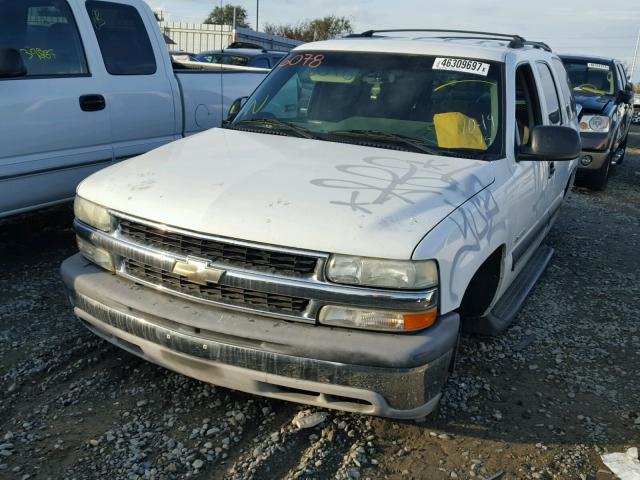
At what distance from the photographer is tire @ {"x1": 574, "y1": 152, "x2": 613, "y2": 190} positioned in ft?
29.4

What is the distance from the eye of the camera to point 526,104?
412cm

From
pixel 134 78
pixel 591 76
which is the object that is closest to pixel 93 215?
pixel 134 78

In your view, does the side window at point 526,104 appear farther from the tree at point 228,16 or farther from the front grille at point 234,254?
the tree at point 228,16

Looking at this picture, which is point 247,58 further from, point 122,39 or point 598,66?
point 122,39

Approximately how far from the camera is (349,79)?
3.92 meters

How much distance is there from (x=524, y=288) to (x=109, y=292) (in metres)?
2.82

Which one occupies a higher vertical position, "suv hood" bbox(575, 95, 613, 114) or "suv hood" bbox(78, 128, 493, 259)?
"suv hood" bbox(78, 128, 493, 259)

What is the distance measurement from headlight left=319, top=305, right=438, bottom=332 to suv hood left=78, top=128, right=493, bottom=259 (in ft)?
0.80

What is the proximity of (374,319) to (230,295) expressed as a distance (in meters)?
0.63

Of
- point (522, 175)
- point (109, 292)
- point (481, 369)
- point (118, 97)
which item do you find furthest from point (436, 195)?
point (118, 97)

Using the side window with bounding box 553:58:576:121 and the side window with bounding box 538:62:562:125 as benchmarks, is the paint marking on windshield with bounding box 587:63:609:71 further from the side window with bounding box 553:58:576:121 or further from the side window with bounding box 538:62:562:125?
the side window with bounding box 538:62:562:125

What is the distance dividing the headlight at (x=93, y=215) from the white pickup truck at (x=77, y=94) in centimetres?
141

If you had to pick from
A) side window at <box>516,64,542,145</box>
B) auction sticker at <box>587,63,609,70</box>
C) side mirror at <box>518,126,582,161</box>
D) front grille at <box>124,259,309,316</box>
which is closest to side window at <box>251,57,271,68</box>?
auction sticker at <box>587,63,609,70</box>

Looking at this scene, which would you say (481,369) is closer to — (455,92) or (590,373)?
(590,373)
